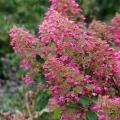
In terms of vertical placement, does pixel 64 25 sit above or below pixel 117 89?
above

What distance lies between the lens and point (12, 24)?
5988 millimetres

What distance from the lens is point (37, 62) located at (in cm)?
367

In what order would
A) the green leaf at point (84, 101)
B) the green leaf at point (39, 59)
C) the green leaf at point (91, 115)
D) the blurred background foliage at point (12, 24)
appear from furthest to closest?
the blurred background foliage at point (12, 24) → the green leaf at point (39, 59) → the green leaf at point (91, 115) → the green leaf at point (84, 101)

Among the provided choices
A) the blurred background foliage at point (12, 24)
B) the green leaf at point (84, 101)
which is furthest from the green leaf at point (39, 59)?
the blurred background foliage at point (12, 24)

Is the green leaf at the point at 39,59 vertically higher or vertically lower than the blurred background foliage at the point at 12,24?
higher

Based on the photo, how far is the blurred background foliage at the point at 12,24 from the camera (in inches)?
236

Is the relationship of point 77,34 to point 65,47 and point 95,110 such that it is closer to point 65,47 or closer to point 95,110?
point 65,47

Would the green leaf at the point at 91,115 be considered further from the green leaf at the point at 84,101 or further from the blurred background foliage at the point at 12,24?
the blurred background foliage at the point at 12,24

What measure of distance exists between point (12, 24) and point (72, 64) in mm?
2749

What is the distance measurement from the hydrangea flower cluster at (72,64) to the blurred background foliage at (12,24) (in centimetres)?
143

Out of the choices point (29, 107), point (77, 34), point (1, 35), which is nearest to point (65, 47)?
point (77, 34)

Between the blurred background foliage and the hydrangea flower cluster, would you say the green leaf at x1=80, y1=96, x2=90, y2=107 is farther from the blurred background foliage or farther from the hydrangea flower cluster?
the blurred background foliage

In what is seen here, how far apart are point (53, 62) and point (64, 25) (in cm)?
32

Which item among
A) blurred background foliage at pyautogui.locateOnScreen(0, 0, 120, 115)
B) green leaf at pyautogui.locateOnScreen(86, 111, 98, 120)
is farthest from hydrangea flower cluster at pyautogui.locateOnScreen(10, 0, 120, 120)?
blurred background foliage at pyautogui.locateOnScreen(0, 0, 120, 115)
